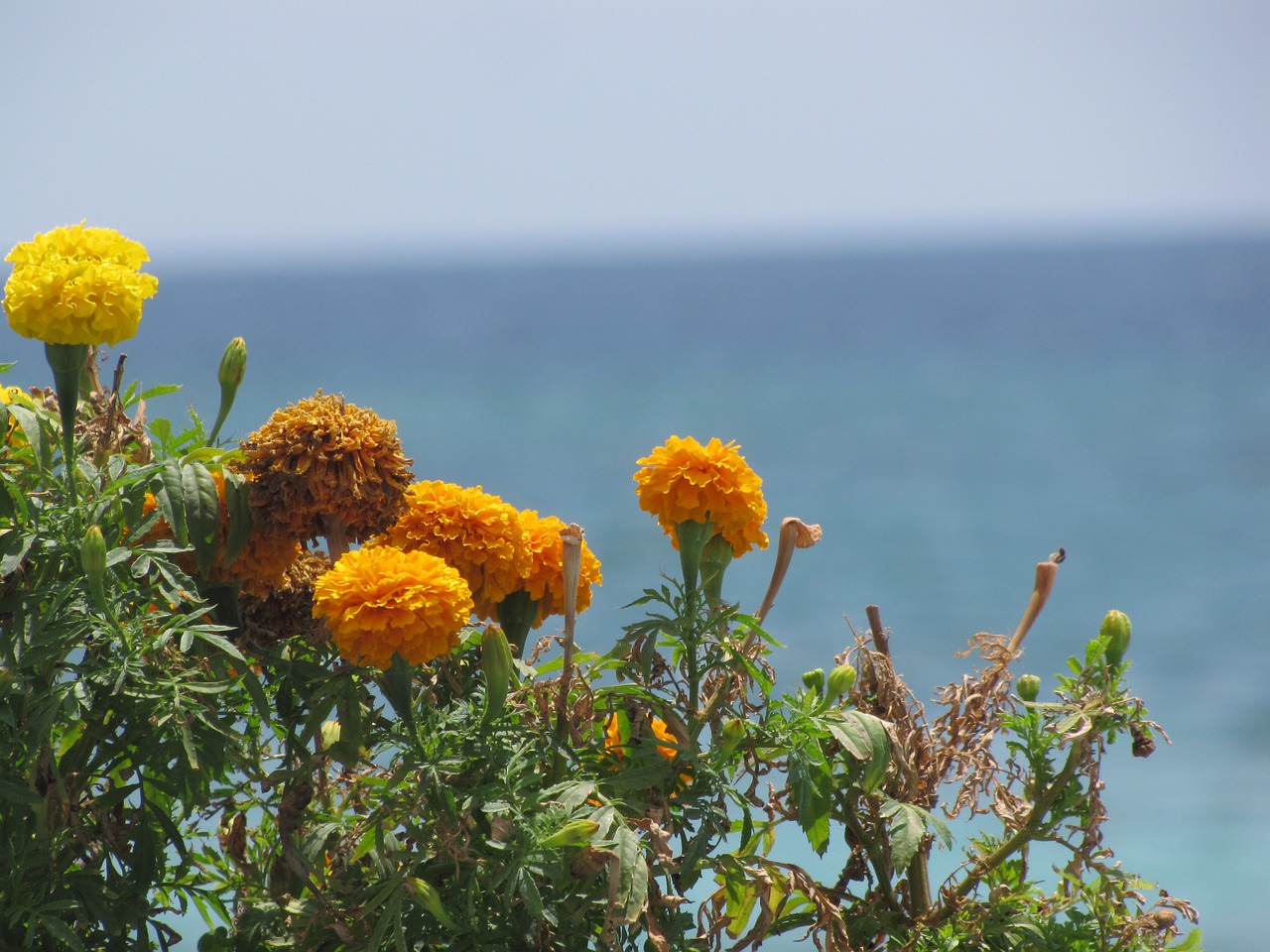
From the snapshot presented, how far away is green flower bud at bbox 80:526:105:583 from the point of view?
0.72 metres

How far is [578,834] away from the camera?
0.74 metres

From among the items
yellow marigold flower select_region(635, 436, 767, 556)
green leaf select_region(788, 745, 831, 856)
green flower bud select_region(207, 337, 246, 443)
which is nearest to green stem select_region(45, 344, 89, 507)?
green flower bud select_region(207, 337, 246, 443)

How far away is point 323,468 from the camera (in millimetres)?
801

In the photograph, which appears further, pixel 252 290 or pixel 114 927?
pixel 252 290

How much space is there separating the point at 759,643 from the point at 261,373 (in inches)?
681

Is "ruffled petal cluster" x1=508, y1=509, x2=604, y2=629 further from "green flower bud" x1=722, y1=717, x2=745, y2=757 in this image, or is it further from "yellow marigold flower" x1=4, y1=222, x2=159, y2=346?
"yellow marigold flower" x1=4, y1=222, x2=159, y2=346

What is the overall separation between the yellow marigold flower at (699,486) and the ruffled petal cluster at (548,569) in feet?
0.22

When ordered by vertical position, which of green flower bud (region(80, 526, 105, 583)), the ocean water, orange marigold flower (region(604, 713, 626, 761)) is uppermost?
the ocean water

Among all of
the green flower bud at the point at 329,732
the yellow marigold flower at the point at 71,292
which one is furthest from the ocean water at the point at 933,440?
the yellow marigold flower at the point at 71,292

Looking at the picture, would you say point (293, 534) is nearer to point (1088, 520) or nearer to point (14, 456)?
point (14, 456)

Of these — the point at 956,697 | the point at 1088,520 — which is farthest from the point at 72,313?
the point at 1088,520

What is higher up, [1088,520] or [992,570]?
[1088,520]

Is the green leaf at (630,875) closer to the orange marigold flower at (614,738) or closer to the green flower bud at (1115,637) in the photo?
the orange marigold flower at (614,738)

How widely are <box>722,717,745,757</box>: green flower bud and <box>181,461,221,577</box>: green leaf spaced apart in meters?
0.37
